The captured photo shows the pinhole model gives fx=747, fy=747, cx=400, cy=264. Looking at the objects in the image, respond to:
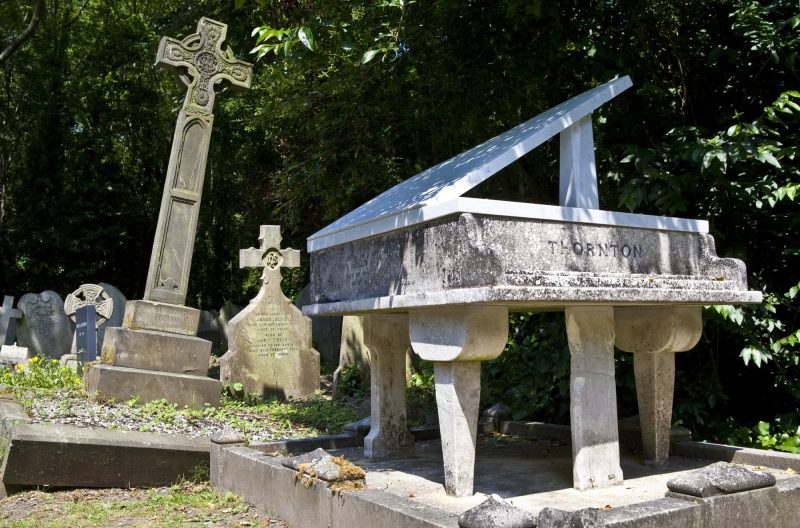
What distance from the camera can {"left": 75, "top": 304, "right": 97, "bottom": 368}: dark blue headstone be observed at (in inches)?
403

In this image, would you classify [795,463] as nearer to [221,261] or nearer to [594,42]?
[594,42]

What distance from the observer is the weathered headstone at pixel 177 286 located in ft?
25.5

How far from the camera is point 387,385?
215 inches

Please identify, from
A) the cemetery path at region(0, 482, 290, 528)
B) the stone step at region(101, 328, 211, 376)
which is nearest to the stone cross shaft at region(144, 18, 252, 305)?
the stone step at region(101, 328, 211, 376)

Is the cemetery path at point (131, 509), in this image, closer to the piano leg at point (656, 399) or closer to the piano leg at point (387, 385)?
the piano leg at point (387, 385)

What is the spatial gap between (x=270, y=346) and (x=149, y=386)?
2.64 metres

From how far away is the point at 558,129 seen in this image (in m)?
4.33

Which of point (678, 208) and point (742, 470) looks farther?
point (678, 208)

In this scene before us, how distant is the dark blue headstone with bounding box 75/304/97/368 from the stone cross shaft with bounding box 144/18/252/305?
213 centimetres

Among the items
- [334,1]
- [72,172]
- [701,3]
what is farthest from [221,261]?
[701,3]

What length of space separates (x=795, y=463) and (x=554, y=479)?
148cm

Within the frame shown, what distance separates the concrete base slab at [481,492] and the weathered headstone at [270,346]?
14.0ft

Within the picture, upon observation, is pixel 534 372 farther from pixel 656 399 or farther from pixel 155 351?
pixel 155 351

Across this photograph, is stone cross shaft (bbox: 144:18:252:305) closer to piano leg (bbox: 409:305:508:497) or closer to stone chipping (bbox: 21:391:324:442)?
stone chipping (bbox: 21:391:324:442)
